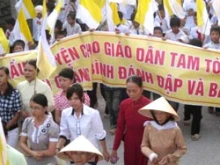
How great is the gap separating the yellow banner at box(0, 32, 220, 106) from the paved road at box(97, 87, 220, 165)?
56 cm

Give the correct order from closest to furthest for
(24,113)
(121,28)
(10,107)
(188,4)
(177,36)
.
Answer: (10,107) < (24,113) < (121,28) < (177,36) < (188,4)

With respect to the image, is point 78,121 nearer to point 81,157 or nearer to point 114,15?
point 81,157

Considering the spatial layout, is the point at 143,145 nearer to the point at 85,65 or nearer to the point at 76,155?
the point at 76,155

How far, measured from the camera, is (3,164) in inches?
185

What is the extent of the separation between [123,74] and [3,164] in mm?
5160

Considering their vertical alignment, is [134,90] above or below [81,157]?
above

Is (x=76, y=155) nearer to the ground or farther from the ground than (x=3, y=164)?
nearer to the ground

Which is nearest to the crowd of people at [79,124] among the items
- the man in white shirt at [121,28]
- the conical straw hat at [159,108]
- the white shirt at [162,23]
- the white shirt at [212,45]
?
the conical straw hat at [159,108]

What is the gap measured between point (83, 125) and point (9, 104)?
1.35 metres

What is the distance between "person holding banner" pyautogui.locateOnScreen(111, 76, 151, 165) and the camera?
6.84 meters

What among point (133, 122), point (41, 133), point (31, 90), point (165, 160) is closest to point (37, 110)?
point (41, 133)

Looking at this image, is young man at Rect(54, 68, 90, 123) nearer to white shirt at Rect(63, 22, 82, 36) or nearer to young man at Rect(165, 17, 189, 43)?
young man at Rect(165, 17, 189, 43)

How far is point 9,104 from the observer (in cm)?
764

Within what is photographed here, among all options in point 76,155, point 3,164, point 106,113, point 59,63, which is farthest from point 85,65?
point 3,164
